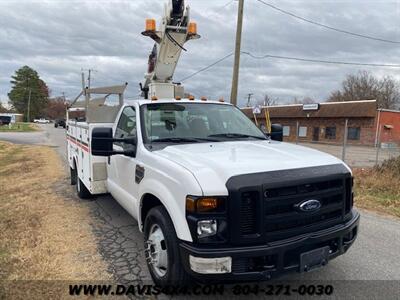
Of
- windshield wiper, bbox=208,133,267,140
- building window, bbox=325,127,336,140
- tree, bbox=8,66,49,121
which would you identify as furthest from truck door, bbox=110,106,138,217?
tree, bbox=8,66,49,121

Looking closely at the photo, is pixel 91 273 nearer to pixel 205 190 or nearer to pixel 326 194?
pixel 205 190

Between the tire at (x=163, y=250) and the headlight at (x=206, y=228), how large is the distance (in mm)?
304

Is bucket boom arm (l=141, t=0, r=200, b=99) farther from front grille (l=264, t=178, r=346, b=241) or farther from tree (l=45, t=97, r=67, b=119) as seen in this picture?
tree (l=45, t=97, r=67, b=119)

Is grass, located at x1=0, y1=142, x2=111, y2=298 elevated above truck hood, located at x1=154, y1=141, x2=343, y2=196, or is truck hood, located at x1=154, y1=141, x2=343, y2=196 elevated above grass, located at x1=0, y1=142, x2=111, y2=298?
truck hood, located at x1=154, y1=141, x2=343, y2=196

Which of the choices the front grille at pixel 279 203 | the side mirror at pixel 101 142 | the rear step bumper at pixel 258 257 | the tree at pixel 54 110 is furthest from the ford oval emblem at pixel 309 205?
the tree at pixel 54 110

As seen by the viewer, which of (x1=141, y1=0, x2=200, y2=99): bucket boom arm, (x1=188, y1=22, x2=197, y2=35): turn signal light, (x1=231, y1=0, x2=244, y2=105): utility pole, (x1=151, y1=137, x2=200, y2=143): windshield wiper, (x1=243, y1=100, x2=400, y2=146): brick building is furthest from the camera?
(x1=243, y1=100, x2=400, y2=146): brick building

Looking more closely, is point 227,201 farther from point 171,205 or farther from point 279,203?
point 171,205

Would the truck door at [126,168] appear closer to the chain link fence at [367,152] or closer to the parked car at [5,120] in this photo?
the chain link fence at [367,152]

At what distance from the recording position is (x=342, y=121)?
36.8 meters

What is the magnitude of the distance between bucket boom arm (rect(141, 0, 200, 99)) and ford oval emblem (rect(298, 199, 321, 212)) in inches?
198

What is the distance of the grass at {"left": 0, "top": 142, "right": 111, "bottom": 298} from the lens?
4125 mm

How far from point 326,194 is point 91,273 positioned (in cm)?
265

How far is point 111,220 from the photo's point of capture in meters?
6.12

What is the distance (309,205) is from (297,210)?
0.13 meters
